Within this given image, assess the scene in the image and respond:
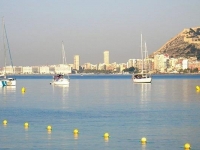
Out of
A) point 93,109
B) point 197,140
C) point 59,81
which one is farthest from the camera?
point 59,81

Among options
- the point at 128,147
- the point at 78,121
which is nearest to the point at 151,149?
the point at 128,147

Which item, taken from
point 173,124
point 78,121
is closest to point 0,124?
point 78,121

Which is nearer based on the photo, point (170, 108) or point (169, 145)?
point (169, 145)

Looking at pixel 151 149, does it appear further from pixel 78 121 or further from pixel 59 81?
pixel 59 81

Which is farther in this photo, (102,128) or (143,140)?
(102,128)

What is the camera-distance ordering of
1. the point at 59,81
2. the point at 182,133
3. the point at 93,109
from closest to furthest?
the point at 182,133
the point at 93,109
the point at 59,81

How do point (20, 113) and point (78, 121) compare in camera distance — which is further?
point (20, 113)

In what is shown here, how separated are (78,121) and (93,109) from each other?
10419 millimetres

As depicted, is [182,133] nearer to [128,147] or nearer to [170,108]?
[128,147]

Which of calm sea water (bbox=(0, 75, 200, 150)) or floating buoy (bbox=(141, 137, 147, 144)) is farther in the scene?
floating buoy (bbox=(141, 137, 147, 144))

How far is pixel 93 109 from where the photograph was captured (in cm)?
4991

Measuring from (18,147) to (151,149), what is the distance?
6.72 meters

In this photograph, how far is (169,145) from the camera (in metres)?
28.7

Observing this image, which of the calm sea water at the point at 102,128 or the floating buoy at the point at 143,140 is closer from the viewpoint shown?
the calm sea water at the point at 102,128
